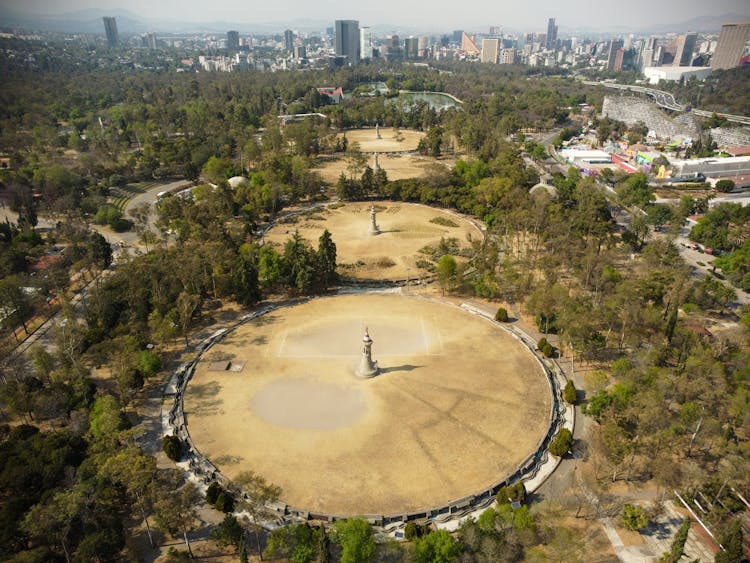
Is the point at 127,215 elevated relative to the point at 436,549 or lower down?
lower down

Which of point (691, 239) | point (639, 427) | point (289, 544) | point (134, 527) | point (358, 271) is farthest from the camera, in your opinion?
point (691, 239)

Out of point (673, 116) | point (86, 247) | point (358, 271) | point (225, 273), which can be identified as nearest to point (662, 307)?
point (358, 271)

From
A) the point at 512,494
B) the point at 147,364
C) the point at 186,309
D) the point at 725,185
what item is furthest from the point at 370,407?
the point at 725,185

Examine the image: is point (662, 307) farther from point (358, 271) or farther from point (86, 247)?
point (86, 247)

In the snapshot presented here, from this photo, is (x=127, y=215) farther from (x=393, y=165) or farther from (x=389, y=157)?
(x=389, y=157)

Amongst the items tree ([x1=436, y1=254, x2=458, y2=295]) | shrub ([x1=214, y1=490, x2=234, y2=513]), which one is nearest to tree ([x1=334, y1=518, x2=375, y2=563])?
shrub ([x1=214, y1=490, x2=234, y2=513])

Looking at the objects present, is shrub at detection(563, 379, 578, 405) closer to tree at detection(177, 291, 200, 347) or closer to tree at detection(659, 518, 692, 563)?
tree at detection(659, 518, 692, 563)
